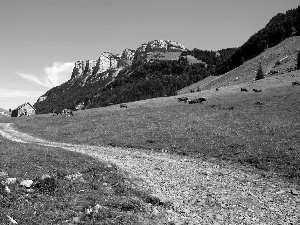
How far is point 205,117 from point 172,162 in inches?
944

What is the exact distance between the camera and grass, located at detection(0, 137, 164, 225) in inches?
432

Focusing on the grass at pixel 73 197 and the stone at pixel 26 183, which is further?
the stone at pixel 26 183

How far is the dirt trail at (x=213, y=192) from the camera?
12703mm

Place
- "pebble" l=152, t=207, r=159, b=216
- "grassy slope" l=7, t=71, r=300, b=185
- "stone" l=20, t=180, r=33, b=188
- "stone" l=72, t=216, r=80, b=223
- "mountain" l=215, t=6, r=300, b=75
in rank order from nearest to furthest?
"stone" l=72, t=216, r=80, b=223, "pebble" l=152, t=207, r=159, b=216, "stone" l=20, t=180, r=33, b=188, "grassy slope" l=7, t=71, r=300, b=185, "mountain" l=215, t=6, r=300, b=75

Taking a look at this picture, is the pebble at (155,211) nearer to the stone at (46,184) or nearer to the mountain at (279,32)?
the stone at (46,184)

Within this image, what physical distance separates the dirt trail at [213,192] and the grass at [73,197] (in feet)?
5.00

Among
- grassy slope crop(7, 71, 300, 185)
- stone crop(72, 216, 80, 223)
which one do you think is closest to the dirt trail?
grassy slope crop(7, 71, 300, 185)

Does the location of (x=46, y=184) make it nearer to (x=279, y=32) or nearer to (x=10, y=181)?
(x=10, y=181)

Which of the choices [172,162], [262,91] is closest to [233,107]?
[262,91]

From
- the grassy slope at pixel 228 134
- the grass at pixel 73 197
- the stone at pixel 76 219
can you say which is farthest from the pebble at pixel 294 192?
the stone at pixel 76 219

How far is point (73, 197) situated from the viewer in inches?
529

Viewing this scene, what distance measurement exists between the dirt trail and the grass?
152 centimetres

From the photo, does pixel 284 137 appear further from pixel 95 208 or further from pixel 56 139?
pixel 56 139

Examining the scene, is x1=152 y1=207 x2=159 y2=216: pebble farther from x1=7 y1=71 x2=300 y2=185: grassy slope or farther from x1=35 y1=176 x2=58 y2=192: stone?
x1=7 y1=71 x2=300 y2=185: grassy slope
